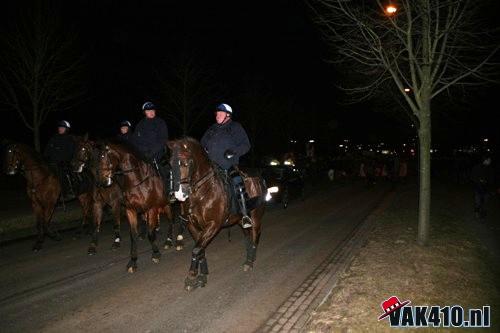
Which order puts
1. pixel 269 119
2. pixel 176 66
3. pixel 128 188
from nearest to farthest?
pixel 128 188, pixel 176 66, pixel 269 119

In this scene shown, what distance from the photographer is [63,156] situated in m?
10.7

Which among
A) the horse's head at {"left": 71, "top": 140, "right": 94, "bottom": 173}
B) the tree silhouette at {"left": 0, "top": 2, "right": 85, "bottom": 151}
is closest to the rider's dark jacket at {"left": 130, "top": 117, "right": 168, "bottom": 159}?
the horse's head at {"left": 71, "top": 140, "right": 94, "bottom": 173}

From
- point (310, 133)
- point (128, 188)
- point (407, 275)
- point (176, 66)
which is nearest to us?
point (407, 275)

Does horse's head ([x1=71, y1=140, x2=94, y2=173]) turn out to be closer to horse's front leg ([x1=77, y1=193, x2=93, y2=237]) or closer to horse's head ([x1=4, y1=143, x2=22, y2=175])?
horse's head ([x1=4, y1=143, x2=22, y2=175])

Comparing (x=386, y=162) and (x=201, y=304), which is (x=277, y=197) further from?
(x=386, y=162)

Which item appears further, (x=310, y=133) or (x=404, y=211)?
(x=310, y=133)

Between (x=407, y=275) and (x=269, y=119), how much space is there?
2876cm

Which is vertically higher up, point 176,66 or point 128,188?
point 176,66

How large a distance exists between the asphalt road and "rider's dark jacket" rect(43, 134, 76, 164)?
7.28 ft

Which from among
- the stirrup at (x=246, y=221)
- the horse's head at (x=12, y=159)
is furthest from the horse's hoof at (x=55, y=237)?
the stirrup at (x=246, y=221)

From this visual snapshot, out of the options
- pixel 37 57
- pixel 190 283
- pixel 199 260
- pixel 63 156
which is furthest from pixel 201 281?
pixel 37 57

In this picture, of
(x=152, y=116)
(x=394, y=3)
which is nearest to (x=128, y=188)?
(x=152, y=116)

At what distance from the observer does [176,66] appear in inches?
1065

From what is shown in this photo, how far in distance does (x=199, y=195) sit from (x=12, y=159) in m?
5.32
